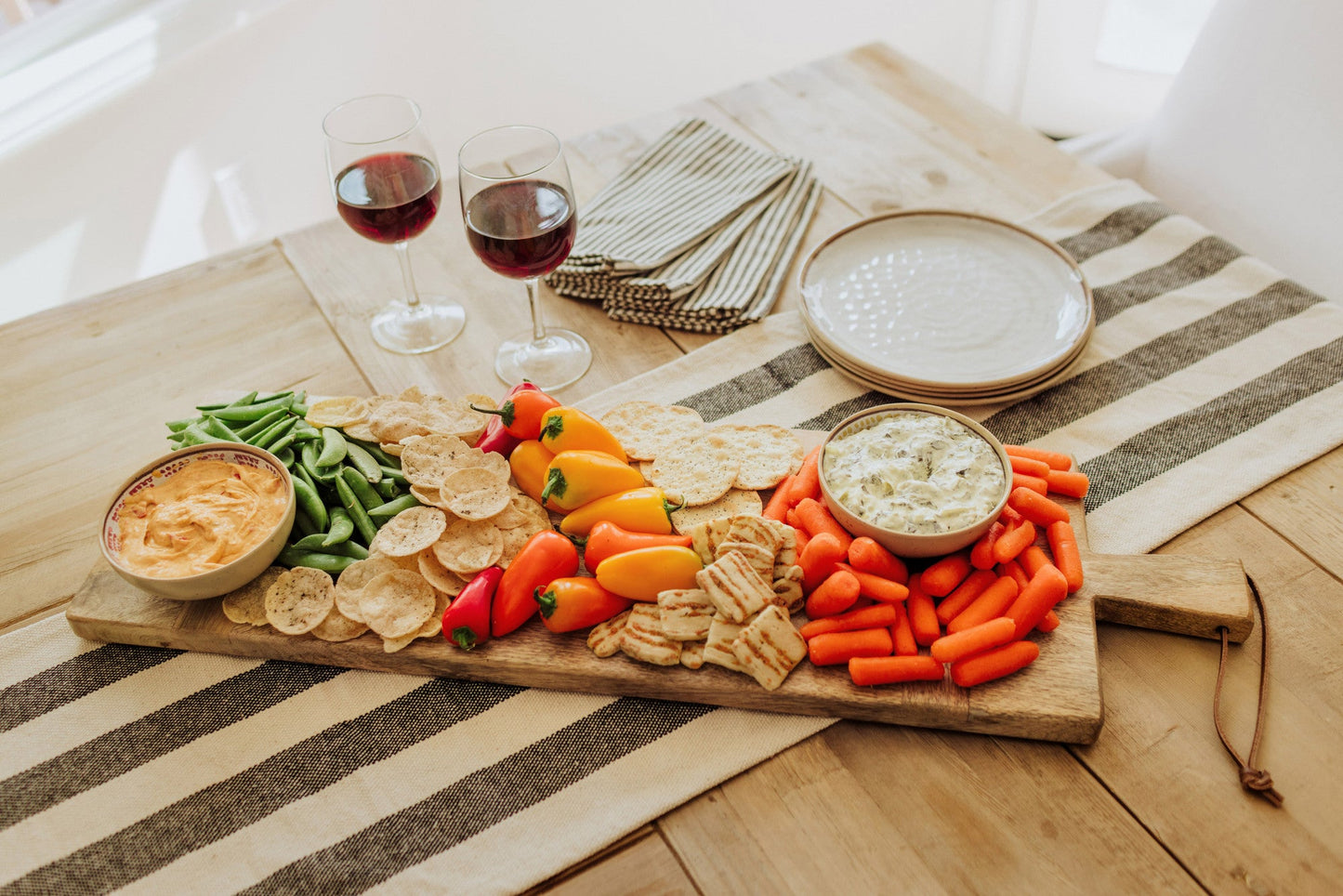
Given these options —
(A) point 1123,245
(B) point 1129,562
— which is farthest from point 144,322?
(A) point 1123,245

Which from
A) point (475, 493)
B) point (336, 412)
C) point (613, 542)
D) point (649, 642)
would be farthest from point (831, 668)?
point (336, 412)

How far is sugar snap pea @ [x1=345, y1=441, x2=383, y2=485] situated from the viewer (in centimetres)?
162

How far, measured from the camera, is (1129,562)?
1507mm

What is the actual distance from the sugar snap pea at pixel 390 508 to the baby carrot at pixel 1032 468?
3.20 feet

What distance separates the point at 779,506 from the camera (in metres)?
1.59

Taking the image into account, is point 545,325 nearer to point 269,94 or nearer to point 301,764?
point 301,764

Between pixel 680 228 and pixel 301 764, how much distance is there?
4.35ft

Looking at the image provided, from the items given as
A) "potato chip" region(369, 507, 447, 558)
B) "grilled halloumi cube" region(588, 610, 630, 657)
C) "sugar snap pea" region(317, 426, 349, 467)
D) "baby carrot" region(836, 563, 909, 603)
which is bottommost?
"grilled halloumi cube" region(588, 610, 630, 657)

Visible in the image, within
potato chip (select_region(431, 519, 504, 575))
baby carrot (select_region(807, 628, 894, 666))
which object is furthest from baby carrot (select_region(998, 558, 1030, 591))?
potato chip (select_region(431, 519, 504, 575))

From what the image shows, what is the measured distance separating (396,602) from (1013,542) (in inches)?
36.2

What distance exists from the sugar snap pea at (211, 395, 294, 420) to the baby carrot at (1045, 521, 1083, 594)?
4.26 ft

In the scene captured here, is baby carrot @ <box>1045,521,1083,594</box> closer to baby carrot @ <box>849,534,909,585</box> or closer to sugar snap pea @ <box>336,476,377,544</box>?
baby carrot @ <box>849,534,909,585</box>

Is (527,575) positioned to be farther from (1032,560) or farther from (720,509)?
(1032,560)


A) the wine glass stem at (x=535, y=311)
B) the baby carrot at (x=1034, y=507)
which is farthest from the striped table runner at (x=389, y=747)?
the wine glass stem at (x=535, y=311)
